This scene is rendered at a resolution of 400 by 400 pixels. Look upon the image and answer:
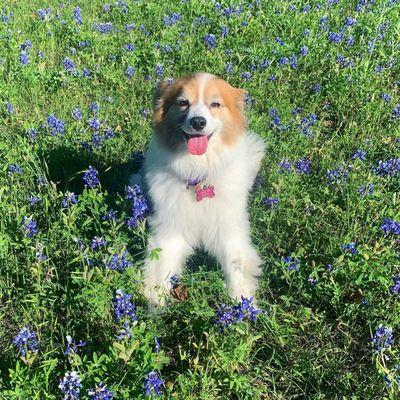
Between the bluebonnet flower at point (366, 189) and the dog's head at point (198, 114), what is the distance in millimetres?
936

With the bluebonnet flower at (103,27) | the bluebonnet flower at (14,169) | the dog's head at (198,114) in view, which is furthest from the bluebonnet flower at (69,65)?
the dog's head at (198,114)

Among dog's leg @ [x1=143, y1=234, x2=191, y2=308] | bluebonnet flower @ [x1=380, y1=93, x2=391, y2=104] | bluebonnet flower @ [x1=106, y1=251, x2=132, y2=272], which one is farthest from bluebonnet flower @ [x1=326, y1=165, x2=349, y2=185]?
bluebonnet flower @ [x1=106, y1=251, x2=132, y2=272]

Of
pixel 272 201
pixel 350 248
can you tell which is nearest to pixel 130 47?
pixel 272 201

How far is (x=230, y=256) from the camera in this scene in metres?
3.37

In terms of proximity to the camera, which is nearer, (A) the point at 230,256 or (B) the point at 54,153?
(A) the point at 230,256

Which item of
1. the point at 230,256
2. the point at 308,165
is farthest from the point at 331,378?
the point at 308,165

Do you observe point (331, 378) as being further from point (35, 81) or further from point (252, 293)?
point (35, 81)

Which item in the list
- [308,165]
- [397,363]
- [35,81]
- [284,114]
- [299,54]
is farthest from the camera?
A: [299,54]

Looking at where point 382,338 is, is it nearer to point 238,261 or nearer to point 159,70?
point 238,261

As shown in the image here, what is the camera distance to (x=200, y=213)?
11.0 ft

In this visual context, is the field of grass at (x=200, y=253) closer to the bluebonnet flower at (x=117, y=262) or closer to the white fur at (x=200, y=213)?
the bluebonnet flower at (x=117, y=262)

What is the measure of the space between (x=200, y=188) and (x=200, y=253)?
603 mm

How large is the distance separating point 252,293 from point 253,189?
1.08 m

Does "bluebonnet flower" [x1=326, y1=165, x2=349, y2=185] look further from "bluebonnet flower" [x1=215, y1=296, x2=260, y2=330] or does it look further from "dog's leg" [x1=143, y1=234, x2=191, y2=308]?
"bluebonnet flower" [x1=215, y1=296, x2=260, y2=330]
